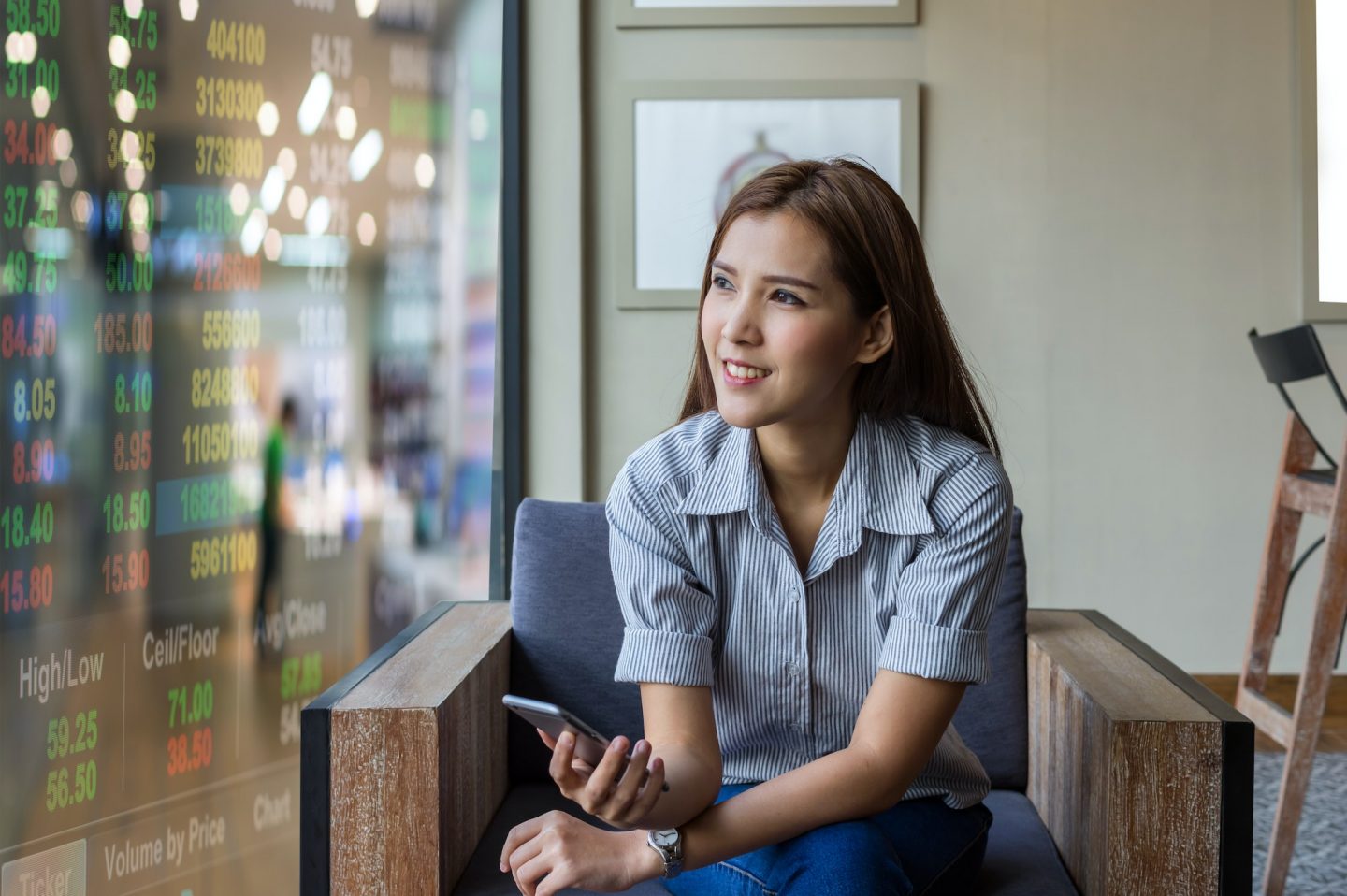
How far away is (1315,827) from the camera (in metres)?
2.76

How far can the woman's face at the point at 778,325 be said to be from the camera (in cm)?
125

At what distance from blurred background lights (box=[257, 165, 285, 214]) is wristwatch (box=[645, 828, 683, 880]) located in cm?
115

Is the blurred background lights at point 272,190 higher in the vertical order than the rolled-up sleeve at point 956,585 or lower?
higher

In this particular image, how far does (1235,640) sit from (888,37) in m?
2.02

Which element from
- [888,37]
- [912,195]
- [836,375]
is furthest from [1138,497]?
[836,375]

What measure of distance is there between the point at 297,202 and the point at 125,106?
1.84 feet

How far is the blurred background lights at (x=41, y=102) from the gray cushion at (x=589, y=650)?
817 millimetres

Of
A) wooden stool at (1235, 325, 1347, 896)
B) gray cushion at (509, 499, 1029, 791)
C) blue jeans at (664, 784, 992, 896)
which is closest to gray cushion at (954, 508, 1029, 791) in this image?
gray cushion at (509, 499, 1029, 791)

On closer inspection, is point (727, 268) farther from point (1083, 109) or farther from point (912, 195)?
point (1083, 109)

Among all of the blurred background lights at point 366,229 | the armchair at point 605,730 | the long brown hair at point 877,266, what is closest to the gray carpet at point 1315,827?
the armchair at point 605,730

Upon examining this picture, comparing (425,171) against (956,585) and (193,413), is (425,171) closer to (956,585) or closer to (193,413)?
(193,413)

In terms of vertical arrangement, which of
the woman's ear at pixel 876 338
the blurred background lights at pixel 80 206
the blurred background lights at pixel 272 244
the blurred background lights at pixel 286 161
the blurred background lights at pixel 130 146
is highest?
the blurred background lights at pixel 286 161

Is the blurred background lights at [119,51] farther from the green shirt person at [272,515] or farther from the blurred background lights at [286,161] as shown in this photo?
the green shirt person at [272,515]

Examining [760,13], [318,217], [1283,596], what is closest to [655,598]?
[318,217]
